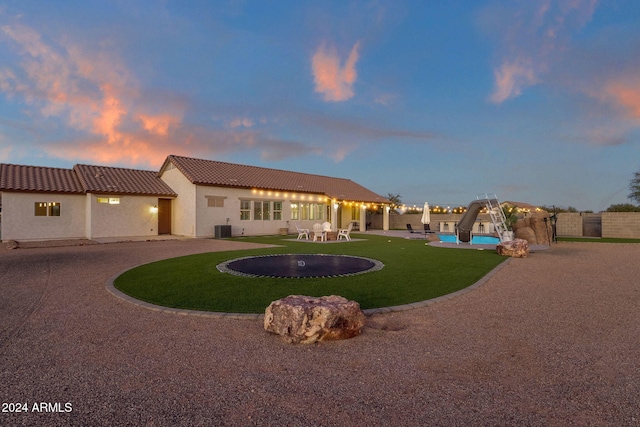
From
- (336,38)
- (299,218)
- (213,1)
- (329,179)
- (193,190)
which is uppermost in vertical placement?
(213,1)

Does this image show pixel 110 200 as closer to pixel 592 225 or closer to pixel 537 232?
pixel 537 232

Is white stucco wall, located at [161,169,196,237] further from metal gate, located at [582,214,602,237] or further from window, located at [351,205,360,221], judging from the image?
metal gate, located at [582,214,602,237]

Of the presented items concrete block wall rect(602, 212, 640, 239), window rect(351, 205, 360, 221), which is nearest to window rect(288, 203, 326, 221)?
window rect(351, 205, 360, 221)

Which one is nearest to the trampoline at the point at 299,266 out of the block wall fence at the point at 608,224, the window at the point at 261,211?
the window at the point at 261,211

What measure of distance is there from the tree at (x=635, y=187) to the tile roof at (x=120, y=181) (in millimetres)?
44471

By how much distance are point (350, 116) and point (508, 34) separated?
39.7ft

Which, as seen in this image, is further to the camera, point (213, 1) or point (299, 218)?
point (299, 218)

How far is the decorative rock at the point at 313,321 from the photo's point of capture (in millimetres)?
4043

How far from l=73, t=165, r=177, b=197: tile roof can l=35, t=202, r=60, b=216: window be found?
1.89 metres

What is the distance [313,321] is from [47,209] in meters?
20.9

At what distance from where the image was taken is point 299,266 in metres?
9.70

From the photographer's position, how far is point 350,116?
83.6 feet

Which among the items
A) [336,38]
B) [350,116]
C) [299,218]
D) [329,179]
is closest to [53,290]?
[336,38]

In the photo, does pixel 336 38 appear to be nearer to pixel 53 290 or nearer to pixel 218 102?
pixel 218 102
